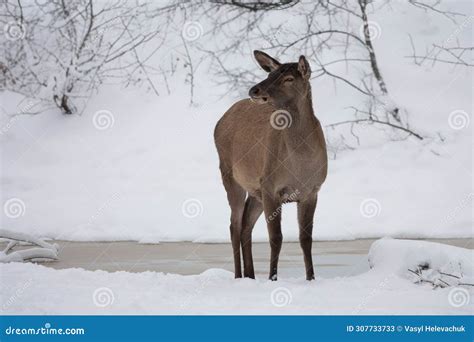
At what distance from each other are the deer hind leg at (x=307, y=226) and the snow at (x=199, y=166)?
3.82 m

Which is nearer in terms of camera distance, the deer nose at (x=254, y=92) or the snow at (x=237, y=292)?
the snow at (x=237, y=292)

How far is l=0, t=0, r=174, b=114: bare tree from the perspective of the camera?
1708cm

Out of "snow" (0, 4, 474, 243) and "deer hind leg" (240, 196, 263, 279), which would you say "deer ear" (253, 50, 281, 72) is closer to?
"deer hind leg" (240, 196, 263, 279)

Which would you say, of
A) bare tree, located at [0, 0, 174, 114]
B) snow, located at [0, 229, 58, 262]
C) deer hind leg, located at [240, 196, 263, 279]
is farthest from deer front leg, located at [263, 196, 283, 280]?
bare tree, located at [0, 0, 174, 114]

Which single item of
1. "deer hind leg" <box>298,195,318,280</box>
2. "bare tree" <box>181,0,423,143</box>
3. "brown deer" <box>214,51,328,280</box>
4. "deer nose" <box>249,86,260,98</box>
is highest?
"bare tree" <box>181,0,423,143</box>

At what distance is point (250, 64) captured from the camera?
57.8 ft

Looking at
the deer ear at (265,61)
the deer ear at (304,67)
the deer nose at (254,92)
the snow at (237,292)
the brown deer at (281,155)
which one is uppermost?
the deer ear at (265,61)

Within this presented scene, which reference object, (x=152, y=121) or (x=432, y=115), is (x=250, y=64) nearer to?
(x=152, y=121)

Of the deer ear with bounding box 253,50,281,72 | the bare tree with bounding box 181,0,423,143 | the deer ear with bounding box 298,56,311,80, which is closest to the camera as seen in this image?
the deer ear with bounding box 298,56,311,80

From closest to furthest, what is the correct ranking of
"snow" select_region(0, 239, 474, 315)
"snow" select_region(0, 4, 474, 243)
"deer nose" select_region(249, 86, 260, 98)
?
1. "snow" select_region(0, 239, 474, 315)
2. "deer nose" select_region(249, 86, 260, 98)
3. "snow" select_region(0, 4, 474, 243)

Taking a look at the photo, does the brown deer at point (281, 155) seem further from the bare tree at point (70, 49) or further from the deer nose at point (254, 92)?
the bare tree at point (70, 49)

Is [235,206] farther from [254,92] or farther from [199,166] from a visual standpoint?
[199,166]

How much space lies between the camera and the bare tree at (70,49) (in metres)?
17.1

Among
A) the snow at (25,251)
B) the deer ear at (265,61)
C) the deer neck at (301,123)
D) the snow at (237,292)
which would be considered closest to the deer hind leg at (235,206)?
the snow at (237,292)
